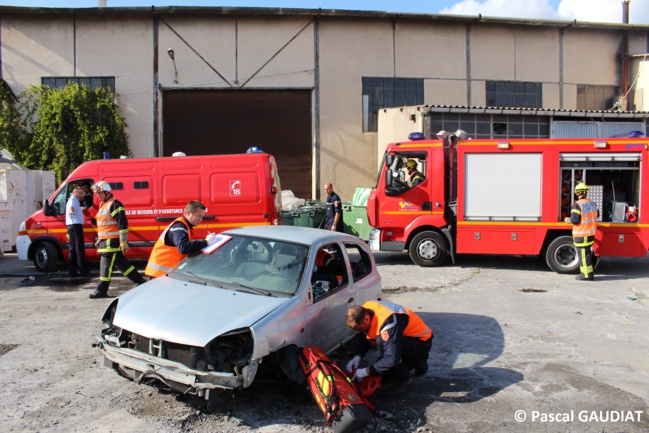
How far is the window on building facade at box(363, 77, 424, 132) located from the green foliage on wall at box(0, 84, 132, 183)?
894 centimetres

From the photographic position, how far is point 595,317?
286 inches

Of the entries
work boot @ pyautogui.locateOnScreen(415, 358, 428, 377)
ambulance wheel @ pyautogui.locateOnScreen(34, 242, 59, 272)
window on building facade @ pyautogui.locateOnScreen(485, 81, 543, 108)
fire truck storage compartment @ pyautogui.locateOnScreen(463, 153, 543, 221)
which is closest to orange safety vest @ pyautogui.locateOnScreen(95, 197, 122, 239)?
ambulance wheel @ pyautogui.locateOnScreen(34, 242, 59, 272)

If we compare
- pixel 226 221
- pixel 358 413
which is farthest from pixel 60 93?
pixel 358 413

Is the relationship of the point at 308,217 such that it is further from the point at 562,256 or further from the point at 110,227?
the point at 110,227

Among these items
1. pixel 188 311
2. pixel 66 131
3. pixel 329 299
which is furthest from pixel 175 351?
pixel 66 131

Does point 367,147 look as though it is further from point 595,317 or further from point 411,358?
point 411,358

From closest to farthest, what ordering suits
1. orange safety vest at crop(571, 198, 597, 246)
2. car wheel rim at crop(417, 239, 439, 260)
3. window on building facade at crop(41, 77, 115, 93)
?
orange safety vest at crop(571, 198, 597, 246)
car wheel rim at crop(417, 239, 439, 260)
window on building facade at crop(41, 77, 115, 93)

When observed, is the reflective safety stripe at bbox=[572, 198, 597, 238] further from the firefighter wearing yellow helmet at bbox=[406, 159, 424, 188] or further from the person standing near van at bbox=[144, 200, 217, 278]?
the person standing near van at bbox=[144, 200, 217, 278]

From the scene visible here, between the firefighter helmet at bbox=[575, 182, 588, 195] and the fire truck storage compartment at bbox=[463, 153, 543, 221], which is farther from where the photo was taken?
the fire truck storage compartment at bbox=[463, 153, 543, 221]

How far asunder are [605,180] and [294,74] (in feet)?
39.2

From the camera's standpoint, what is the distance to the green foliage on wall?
55.6 feet

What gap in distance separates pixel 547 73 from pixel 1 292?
20313 millimetres

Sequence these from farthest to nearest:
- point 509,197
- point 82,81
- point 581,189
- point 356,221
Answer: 1. point 82,81
2. point 356,221
3. point 509,197
4. point 581,189

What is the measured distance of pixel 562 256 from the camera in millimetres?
10578
